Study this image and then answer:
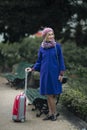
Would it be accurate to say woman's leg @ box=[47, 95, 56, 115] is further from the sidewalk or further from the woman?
the sidewalk

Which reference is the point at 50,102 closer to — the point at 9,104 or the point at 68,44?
the point at 9,104

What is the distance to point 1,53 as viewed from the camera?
18.9 metres

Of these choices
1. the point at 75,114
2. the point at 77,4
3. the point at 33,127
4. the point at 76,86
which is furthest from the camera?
the point at 77,4

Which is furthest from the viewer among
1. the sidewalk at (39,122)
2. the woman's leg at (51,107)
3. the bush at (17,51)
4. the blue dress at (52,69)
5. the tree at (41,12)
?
the bush at (17,51)

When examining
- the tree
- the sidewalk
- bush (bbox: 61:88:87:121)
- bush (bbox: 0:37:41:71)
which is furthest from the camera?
bush (bbox: 0:37:41:71)

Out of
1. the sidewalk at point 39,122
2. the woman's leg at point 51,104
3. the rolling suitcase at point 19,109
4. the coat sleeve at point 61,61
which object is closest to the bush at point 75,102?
the sidewalk at point 39,122

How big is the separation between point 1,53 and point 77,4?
4.65 meters

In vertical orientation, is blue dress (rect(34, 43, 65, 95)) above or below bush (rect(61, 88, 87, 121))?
above

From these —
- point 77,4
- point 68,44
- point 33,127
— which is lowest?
point 33,127

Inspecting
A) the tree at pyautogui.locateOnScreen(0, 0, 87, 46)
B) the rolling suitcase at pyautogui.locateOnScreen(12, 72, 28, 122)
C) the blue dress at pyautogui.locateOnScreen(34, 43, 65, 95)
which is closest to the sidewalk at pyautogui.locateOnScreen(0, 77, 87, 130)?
the rolling suitcase at pyautogui.locateOnScreen(12, 72, 28, 122)

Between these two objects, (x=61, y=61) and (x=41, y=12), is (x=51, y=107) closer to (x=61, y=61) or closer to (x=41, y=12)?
(x=61, y=61)

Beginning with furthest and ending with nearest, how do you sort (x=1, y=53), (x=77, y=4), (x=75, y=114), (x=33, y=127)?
1. (x=1, y=53)
2. (x=77, y=4)
3. (x=75, y=114)
4. (x=33, y=127)

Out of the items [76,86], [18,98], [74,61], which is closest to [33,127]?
[18,98]

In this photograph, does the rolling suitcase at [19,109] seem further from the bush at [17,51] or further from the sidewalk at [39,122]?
the bush at [17,51]
